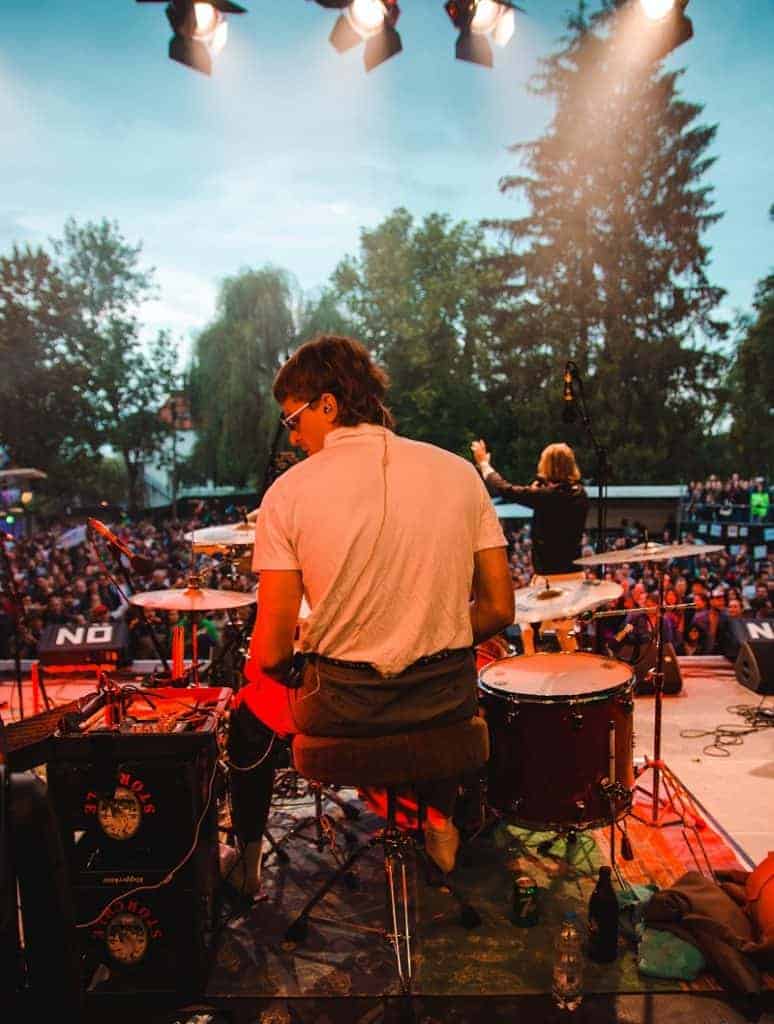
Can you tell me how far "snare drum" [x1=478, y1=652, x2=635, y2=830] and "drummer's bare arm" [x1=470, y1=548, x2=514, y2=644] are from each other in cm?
91

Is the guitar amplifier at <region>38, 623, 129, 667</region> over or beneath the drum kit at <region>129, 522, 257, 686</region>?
beneath

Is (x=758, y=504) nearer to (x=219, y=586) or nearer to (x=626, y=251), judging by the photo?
(x=626, y=251)

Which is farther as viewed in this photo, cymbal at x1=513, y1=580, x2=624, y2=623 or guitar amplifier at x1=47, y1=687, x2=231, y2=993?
cymbal at x1=513, y1=580, x2=624, y2=623

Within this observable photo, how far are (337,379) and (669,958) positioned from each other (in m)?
2.25

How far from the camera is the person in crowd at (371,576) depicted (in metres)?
1.69

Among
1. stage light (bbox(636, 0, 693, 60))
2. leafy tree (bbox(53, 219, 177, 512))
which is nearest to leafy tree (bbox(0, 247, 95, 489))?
leafy tree (bbox(53, 219, 177, 512))

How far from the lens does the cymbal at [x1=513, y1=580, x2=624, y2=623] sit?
11.3 feet

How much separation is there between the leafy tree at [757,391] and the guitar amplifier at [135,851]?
1054 inches

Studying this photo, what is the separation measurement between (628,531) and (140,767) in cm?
1663

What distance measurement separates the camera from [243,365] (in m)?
24.1

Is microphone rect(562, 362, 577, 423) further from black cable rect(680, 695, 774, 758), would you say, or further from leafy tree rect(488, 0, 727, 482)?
leafy tree rect(488, 0, 727, 482)

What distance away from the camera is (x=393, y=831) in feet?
6.65

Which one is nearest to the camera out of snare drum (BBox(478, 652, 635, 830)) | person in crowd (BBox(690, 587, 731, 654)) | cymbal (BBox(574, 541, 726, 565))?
snare drum (BBox(478, 652, 635, 830))

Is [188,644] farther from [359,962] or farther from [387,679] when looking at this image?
[387,679]
